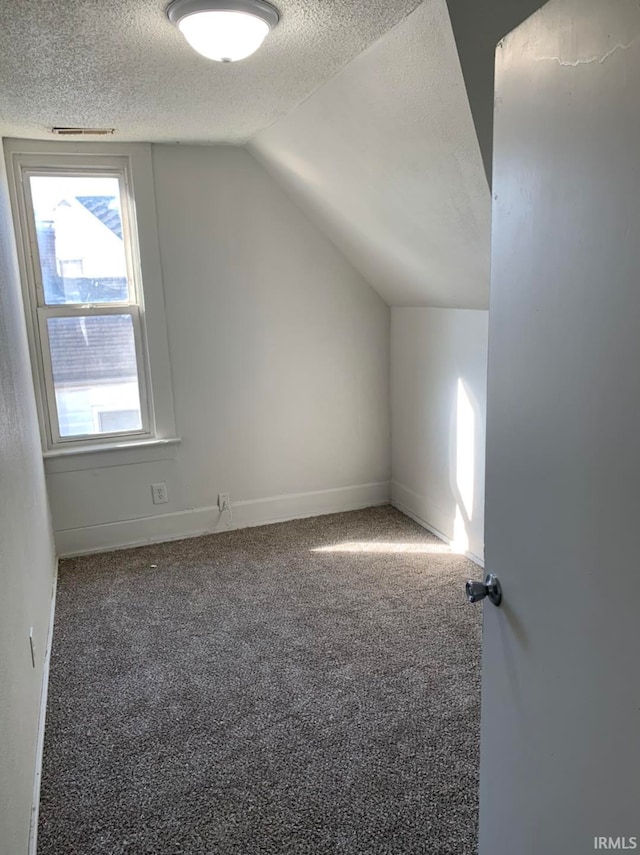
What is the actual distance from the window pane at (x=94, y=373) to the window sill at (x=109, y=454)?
108 millimetres

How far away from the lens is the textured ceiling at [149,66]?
64.7 inches

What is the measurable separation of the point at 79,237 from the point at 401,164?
5.96ft

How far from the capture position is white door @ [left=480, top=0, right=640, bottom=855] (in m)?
0.76

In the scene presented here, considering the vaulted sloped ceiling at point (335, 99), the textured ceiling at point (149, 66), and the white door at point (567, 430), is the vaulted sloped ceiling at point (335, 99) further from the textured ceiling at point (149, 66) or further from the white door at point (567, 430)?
the white door at point (567, 430)

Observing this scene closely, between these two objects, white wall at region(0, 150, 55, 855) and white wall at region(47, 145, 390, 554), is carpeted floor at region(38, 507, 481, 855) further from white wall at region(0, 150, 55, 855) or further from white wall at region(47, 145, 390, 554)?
white wall at region(47, 145, 390, 554)

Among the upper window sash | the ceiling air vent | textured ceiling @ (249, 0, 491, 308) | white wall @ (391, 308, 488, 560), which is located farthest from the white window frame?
white wall @ (391, 308, 488, 560)

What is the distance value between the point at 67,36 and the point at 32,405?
1699mm

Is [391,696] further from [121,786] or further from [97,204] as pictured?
[97,204]

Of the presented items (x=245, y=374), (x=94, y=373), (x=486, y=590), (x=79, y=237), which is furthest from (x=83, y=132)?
(x=486, y=590)

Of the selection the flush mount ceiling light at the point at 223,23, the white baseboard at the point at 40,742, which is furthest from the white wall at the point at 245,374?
the flush mount ceiling light at the point at 223,23

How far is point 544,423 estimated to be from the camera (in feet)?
3.09

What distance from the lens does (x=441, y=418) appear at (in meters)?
3.35

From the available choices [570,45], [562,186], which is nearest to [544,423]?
[562,186]

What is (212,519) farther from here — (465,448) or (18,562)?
(18,562)
